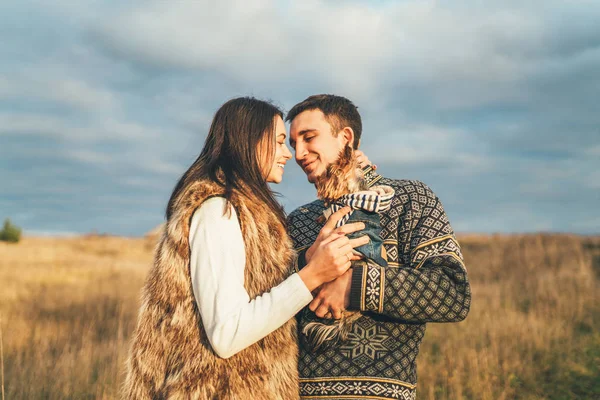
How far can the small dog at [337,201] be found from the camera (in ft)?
8.69

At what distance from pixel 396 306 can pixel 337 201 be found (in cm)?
69

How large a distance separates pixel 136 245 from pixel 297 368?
86.9ft

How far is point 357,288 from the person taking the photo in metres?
2.59

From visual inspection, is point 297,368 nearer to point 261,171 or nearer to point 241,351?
point 241,351

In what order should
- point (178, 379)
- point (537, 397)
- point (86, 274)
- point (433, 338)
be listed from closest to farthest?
1. point (178, 379)
2. point (537, 397)
3. point (433, 338)
4. point (86, 274)

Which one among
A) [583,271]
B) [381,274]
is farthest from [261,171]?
[583,271]

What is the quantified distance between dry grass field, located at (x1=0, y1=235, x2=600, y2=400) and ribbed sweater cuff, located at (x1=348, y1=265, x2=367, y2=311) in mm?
3057

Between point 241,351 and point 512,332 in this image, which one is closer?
point 241,351

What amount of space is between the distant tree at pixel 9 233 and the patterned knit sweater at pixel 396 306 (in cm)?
2797

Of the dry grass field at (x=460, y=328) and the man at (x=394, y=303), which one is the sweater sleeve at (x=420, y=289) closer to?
the man at (x=394, y=303)

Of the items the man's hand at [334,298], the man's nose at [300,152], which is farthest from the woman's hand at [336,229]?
the man's nose at [300,152]

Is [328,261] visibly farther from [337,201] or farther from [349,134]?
[349,134]

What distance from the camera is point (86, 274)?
1571 cm

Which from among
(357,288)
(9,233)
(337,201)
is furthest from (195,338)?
(9,233)
